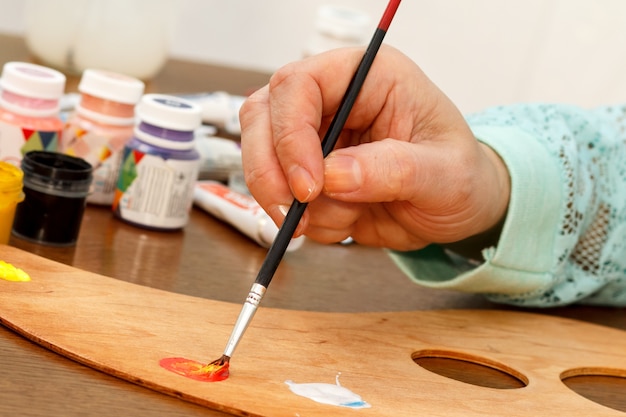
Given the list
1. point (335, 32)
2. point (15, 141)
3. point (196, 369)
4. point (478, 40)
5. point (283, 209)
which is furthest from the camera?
point (478, 40)

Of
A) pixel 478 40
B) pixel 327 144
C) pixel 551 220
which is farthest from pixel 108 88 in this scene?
pixel 478 40

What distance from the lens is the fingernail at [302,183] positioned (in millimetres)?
580

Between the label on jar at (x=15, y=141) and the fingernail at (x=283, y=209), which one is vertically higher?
the fingernail at (x=283, y=209)

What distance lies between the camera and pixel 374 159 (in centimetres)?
60

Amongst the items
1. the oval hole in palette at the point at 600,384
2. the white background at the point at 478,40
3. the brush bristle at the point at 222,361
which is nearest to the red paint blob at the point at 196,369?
the brush bristle at the point at 222,361

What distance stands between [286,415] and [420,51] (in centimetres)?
127

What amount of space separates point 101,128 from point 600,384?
43 cm

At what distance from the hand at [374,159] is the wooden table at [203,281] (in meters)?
0.05

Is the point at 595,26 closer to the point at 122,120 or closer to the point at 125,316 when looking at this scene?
the point at 122,120

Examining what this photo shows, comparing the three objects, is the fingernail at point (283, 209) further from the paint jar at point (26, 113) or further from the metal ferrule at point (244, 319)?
the paint jar at point (26, 113)

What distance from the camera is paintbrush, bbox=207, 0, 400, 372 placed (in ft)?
1.76

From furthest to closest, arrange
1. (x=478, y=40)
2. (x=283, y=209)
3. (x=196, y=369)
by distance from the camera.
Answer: (x=478, y=40) → (x=283, y=209) → (x=196, y=369)

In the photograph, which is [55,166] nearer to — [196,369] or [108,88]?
[108,88]

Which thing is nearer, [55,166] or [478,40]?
[55,166]
